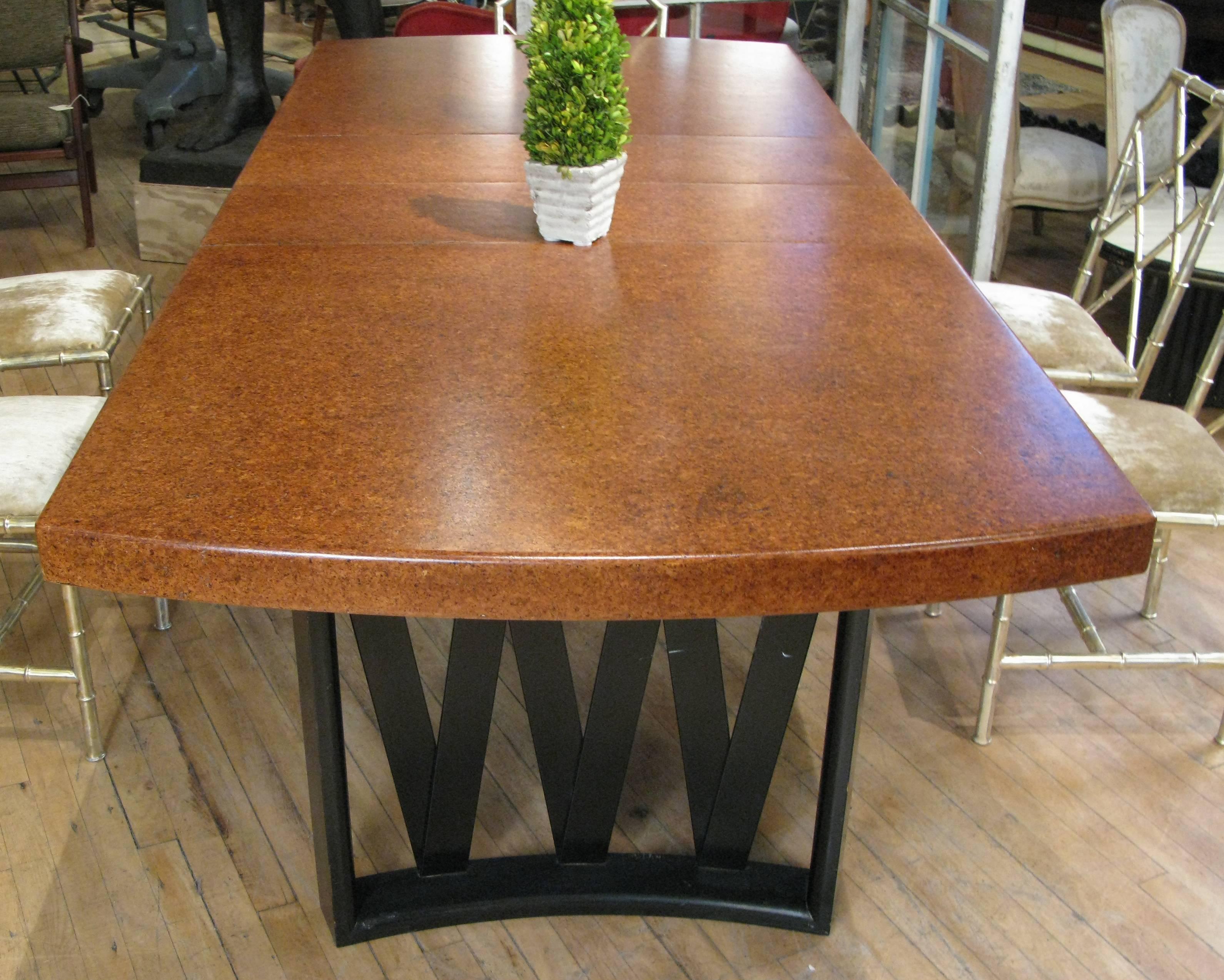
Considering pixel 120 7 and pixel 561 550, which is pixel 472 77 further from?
pixel 120 7

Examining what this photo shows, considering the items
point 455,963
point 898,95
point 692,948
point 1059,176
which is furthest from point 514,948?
point 898,95

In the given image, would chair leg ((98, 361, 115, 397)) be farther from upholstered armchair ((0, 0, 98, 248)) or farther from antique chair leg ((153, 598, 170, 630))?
upholstered armchair ((0, 0, 98, 248))

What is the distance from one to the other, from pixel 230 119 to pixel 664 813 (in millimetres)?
2872

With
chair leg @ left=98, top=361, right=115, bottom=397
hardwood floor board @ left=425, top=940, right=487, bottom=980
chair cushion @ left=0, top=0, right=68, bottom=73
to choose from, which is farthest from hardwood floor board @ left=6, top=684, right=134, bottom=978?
chair cushion @ left=0, top=0, right=68, bottom=73

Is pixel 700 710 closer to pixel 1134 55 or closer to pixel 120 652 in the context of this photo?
pixel 120 652

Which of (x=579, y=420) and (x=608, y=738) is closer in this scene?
(x=579, y=420)

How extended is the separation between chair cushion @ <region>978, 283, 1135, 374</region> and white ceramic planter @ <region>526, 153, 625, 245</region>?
77cm

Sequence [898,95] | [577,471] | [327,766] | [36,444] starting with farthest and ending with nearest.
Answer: [898,95] → [36,444] → [327,766] → [577,471]

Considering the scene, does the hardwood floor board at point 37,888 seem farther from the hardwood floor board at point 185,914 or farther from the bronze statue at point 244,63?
the bronze statue at point 244,63

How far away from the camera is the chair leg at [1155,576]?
88.9 inches

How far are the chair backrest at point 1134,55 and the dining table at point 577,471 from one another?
1.12m

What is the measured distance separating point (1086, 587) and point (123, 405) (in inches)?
72.3

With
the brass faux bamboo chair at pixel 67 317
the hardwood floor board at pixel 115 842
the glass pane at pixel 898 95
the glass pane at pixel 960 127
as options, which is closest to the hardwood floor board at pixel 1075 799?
the hardwood floor board at pixel 115 842

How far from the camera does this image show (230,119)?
3924 mm
